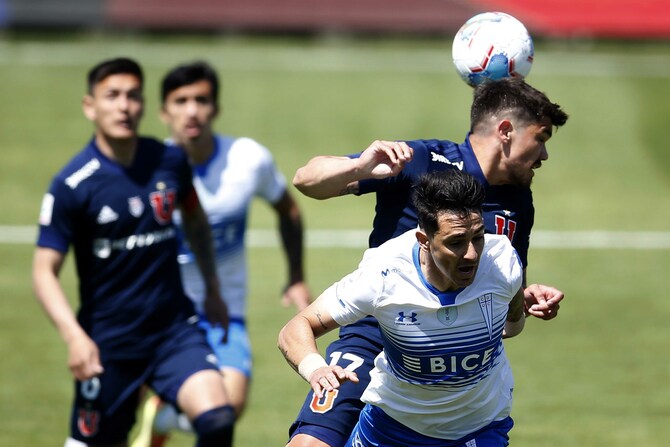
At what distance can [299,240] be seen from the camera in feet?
29.7

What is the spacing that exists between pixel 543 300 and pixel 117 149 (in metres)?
2.93

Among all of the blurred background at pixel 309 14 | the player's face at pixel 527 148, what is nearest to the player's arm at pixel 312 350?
the player's face at pixel 527 148

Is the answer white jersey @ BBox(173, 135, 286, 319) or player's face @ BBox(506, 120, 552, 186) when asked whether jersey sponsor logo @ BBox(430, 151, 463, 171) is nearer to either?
player's face @ BBox(506, 120, 552, 186)

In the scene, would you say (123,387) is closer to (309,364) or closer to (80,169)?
(80,169)

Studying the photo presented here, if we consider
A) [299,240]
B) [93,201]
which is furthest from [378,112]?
[93,201]

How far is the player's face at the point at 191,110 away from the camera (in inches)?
339

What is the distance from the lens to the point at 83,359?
6.68 metres

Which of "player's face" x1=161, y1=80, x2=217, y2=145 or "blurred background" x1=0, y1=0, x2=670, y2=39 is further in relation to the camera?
"blurred background" x1=0, y1=0, x2=670, y2=39

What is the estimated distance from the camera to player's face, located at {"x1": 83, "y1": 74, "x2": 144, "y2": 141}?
292 inches

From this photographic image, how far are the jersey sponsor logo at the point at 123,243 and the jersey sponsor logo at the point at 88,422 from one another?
93 cm

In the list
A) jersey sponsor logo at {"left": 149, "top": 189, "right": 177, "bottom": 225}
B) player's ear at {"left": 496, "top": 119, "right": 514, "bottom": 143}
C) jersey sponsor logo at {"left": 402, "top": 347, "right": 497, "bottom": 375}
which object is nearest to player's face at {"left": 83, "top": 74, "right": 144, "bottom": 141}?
jersey sponsor logo at {"left": 149, "top": 189, "right": 177, "bottom": 225}

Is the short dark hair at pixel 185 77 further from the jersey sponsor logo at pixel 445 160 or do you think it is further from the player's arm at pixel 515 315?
the player's arm at pixel 515 315

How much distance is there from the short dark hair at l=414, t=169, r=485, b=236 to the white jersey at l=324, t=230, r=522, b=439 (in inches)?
10.7

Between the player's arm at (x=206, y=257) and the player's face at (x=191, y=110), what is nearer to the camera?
the player's arm at (x=206, y=257)
